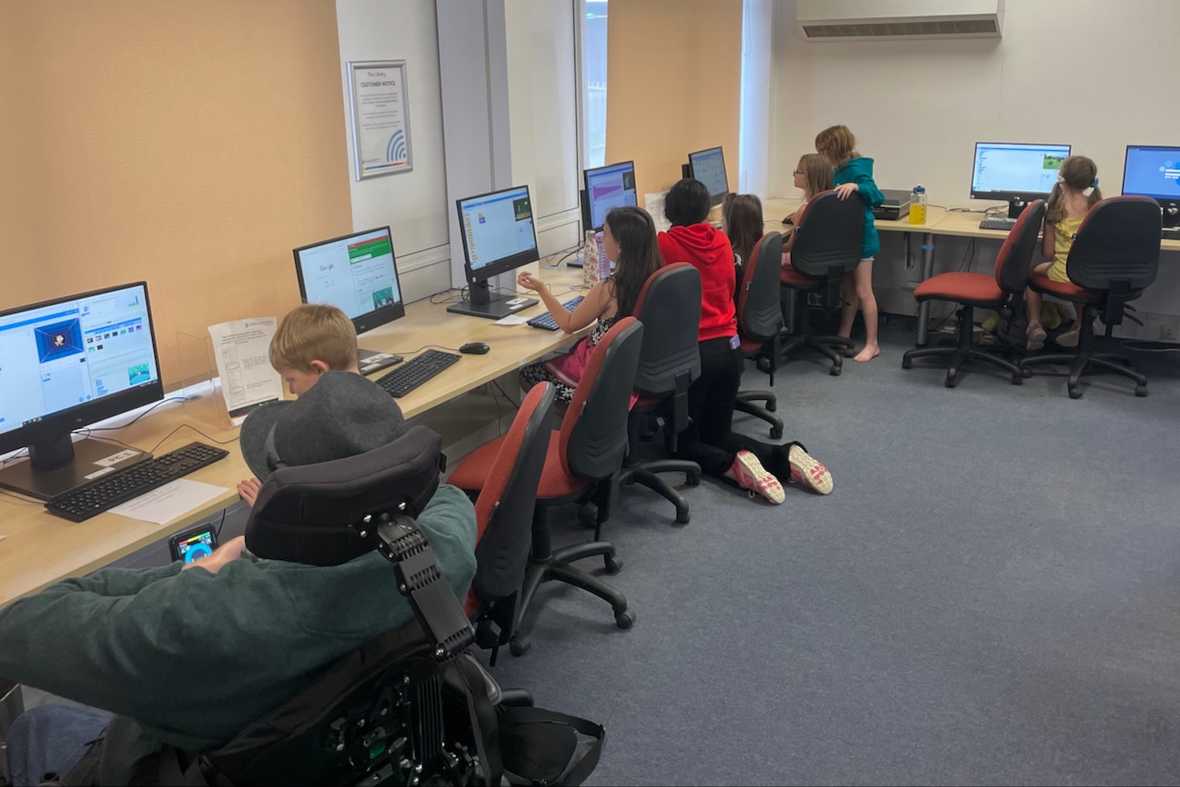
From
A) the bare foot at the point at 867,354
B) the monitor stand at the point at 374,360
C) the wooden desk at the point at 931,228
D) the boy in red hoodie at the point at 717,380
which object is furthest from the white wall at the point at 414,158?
the bare foot at the point at 867,354

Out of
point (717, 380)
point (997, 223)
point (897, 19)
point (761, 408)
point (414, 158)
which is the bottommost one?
point (761, 408)

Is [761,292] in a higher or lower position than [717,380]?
higher

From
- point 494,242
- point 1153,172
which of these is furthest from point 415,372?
point 1153,172

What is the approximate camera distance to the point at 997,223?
17.6ft

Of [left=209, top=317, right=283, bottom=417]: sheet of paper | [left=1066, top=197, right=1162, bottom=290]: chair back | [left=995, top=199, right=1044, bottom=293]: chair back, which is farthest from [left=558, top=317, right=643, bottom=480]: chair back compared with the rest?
[left=1066, top=197, right=1162, bottom=290]: chair back

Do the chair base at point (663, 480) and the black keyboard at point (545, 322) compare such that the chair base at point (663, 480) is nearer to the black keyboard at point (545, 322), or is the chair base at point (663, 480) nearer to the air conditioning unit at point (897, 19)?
the black keyboard at point (545, 322)

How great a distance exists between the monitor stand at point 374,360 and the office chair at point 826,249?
2.58 metres

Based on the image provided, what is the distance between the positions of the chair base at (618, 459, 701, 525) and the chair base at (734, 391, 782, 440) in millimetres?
557

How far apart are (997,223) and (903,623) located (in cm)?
312

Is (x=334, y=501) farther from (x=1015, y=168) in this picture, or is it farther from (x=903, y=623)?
(x=1015, y=168)

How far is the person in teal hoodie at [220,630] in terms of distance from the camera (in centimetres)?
131

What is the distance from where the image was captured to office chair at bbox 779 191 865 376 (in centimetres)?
513

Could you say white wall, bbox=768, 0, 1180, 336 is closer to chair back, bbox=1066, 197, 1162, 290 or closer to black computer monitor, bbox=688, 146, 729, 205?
black computer monitor, bbox=688, 146, 729, 205

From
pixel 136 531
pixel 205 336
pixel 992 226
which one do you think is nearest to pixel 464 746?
pixel 136 531
